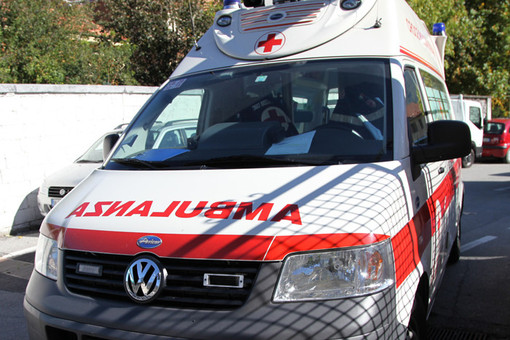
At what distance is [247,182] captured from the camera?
2705mm

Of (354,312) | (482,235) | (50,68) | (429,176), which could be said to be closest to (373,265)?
(354,312)

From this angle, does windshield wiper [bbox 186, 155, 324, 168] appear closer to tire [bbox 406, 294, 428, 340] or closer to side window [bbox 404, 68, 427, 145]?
side window [bbox 404, 68, 427, 145]

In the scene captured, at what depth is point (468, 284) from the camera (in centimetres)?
520

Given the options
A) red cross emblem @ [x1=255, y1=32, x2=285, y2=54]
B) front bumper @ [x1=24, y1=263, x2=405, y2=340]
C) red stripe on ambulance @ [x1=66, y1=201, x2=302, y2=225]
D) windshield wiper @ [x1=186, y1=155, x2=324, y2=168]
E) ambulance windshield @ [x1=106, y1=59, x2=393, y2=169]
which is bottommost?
front bumper @ [x1=24, y1=263, x2=405, y2=340]

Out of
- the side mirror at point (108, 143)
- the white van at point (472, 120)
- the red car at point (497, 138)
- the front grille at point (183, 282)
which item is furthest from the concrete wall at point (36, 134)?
the red car at point (497, 138)

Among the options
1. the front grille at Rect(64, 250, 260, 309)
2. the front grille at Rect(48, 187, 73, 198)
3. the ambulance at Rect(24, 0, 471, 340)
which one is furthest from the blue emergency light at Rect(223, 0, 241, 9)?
the front grille at Rect(48, 187, 73, 198)

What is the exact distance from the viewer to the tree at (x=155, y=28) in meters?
17.1

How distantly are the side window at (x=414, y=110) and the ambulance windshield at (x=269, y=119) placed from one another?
0.23 meters

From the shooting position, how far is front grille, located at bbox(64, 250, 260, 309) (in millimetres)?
2275

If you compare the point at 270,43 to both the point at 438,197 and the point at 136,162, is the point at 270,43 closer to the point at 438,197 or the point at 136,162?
the point at 136,162

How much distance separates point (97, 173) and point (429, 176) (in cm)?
230

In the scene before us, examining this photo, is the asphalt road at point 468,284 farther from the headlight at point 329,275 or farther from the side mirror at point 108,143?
the headlight at point 329,275

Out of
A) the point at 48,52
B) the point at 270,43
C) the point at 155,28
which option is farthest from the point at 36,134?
the point at 155,28

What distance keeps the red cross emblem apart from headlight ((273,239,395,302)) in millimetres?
1891
